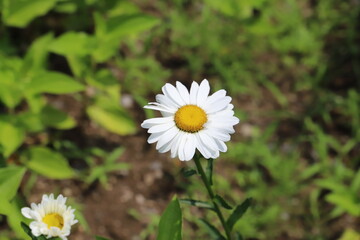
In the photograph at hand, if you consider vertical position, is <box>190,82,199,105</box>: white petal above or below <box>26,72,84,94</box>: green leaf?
below

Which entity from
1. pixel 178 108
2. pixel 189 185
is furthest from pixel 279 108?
pixel 178 108

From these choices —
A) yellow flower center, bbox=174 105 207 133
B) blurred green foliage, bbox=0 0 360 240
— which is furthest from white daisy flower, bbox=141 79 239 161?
blurred green foliage, bbox=0 0 360 240

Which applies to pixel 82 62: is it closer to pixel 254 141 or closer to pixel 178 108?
pixel 254 141

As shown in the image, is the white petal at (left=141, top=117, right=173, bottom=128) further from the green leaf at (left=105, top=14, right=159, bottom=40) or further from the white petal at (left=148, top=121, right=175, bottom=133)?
the green leaf at (left=105, top=14, right=159, bottom=40)

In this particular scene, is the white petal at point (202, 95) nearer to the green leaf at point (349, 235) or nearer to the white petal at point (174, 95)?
the white petal at point (174, 95)

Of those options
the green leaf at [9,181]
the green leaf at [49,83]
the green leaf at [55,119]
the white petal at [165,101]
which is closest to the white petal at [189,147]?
the white petal at [165,101]
